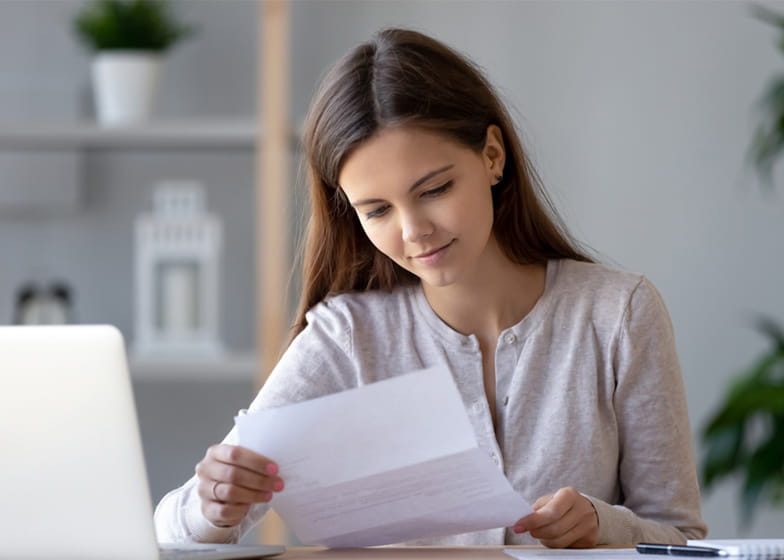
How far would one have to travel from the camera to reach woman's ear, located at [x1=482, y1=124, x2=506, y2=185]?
134 centimetres

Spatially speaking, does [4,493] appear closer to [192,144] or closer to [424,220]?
[424,220]

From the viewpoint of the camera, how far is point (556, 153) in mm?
2828

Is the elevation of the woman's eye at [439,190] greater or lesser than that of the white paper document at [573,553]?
greater

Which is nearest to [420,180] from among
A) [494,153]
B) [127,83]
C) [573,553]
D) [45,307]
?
[494,153]

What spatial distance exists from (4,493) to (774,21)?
2.04 metres

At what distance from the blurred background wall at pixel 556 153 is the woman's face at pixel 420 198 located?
62.1 inches

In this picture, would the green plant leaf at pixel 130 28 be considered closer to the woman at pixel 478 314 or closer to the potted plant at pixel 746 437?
the woman at pixel 478 314

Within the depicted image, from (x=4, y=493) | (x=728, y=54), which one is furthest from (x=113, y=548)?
(x=728, y=54)

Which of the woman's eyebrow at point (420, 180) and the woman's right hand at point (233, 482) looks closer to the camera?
the woman's right hand at point (233, 482)

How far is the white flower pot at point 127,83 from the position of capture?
2.64 meters

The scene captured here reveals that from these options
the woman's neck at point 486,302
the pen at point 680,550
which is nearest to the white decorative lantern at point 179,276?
the woman's neck at point 486,302

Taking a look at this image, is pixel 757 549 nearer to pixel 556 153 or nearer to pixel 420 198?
pixel 420 198

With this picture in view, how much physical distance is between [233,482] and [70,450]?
19cm

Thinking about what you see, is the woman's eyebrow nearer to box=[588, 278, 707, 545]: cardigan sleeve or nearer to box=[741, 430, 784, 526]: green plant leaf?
box=[588, 278, 707, 545]: cardigan sleeve
